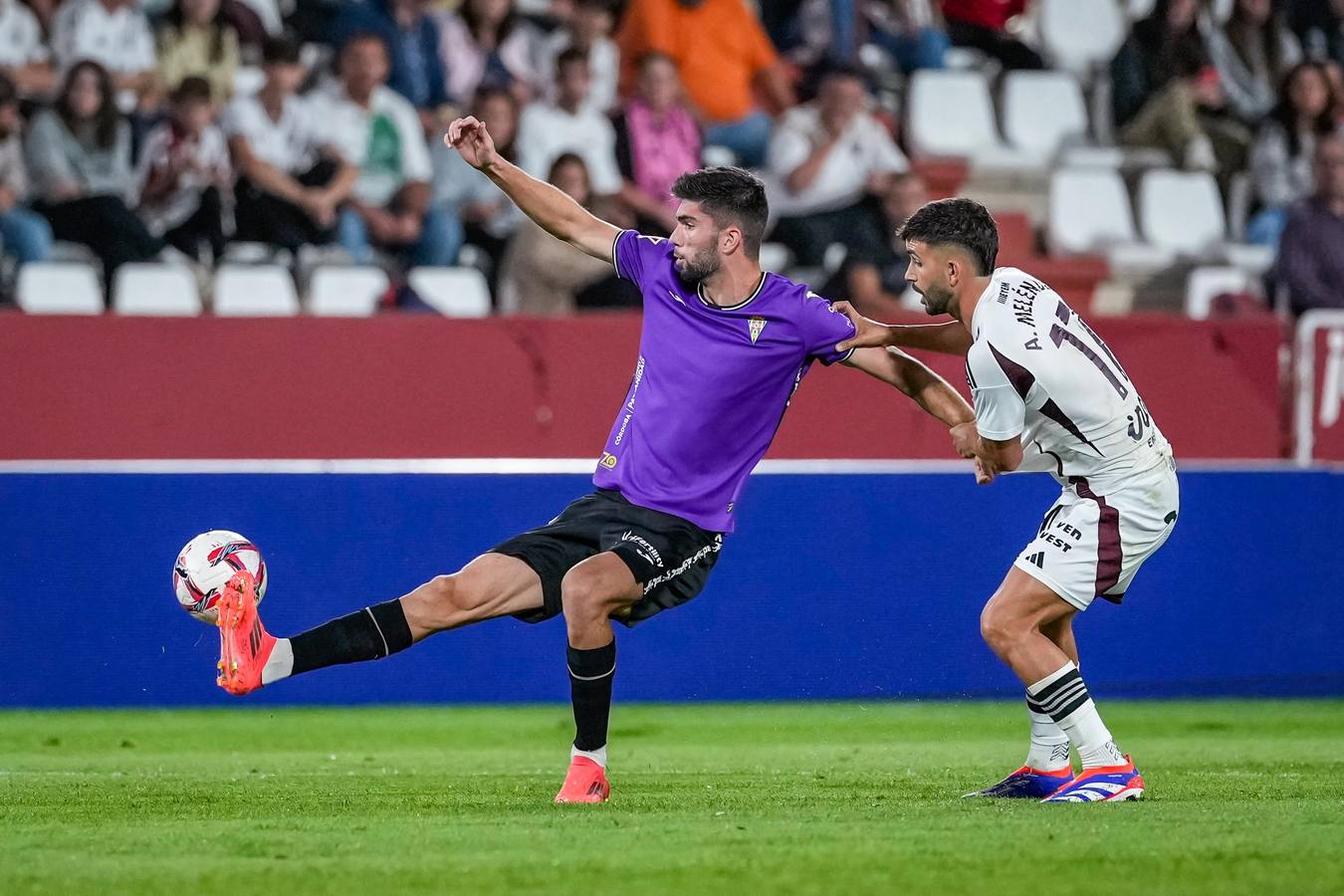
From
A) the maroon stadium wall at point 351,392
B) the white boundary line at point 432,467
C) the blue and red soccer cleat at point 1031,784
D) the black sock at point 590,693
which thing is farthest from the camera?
the maroon stadium wall at point 351,392

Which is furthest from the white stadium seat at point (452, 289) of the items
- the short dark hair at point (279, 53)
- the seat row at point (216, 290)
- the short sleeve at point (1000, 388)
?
the short sleeve at point (1000, 388)

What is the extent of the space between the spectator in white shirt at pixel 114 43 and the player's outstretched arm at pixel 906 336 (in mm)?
7453

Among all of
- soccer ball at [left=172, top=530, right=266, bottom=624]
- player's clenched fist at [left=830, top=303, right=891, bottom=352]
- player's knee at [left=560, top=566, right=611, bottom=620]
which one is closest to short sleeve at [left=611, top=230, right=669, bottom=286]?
player's clenched fist at [left=830, top=303, right=891, bottom=352]

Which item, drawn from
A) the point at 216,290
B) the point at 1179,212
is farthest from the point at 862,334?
the point at 1179,212

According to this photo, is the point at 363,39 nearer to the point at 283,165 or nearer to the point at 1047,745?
the point at 283,165

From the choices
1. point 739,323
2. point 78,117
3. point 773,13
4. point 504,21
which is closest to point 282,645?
point 739,323

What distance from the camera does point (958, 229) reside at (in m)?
6.30

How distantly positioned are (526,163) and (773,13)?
10.5ft

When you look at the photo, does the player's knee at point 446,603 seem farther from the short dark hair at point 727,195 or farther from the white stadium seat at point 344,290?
the white stadium seat at point 344,290

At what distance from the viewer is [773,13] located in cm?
1520

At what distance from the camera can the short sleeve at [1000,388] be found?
6.11 meters

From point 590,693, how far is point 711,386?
1.07 meters

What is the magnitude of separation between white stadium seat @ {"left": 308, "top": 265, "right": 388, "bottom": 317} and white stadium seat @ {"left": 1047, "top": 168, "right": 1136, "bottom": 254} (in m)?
5.31

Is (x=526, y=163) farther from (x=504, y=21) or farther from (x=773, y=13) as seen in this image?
(x=773, y=13)
